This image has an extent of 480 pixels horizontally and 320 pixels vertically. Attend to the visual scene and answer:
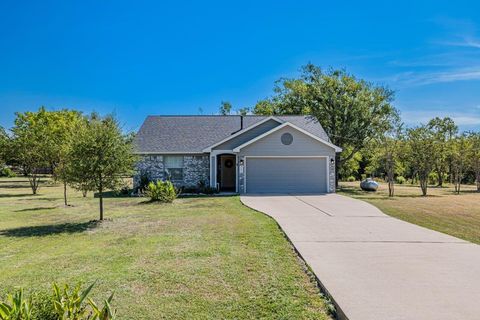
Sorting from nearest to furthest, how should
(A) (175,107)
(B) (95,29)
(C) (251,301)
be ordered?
(C) (251,301) < (B) (95,29) < (A) (175,107)

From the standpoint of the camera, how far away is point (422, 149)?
21.1 metres

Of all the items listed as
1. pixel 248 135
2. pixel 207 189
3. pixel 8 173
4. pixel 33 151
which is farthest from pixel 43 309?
pixel 8 173

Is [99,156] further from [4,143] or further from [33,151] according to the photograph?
[4,143]

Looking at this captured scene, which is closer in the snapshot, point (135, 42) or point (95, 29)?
point (95, 29)

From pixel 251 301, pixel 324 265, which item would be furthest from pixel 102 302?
pixel 324 265

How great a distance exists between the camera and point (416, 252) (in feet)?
21.4

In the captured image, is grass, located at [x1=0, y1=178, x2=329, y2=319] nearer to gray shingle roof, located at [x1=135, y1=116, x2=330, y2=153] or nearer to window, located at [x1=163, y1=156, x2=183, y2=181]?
window, located at [x1=163, y1=156, x2=183, y2=181]

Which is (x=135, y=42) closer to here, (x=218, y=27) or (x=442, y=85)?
(x=218, y=27)

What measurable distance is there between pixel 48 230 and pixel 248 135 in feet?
45.1

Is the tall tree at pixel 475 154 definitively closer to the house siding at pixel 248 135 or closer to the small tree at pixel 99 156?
the house siding at pixel 248 135

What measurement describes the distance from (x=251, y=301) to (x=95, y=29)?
15.8m

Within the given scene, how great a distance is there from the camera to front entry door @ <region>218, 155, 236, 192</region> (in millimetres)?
22753

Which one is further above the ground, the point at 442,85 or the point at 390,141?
the point at 442,85

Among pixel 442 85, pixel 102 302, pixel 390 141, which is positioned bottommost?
pixel 102 302
